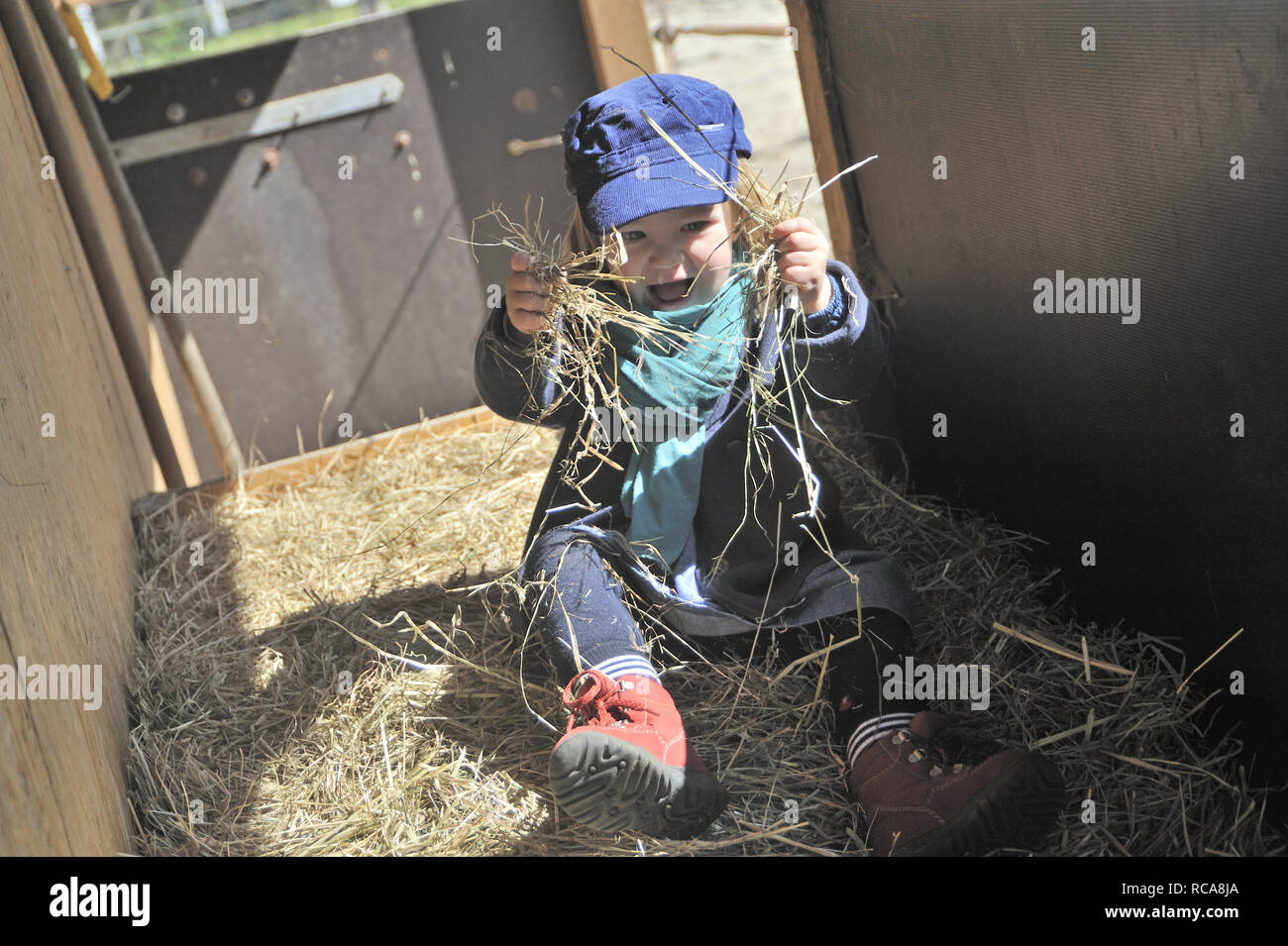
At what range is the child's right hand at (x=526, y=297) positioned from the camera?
1897 mm

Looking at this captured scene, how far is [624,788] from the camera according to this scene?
157 cm

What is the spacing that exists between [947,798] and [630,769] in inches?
16.9

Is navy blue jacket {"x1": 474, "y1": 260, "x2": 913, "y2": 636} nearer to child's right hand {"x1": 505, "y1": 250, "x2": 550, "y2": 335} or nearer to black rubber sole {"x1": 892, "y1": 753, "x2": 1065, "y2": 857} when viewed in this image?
child's right hand {"x1": 505, "y1": 250, "x2": 550, "y2": 335}

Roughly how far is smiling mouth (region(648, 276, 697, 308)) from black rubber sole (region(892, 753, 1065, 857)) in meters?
0.90

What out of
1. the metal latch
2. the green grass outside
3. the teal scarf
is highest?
the green grass outside

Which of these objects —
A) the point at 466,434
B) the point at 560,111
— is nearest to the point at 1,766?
the point at 466,434

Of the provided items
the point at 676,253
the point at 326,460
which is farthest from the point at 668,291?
the point at 326,460

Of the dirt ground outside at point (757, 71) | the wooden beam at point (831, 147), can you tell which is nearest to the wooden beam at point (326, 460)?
the wooden beam at point (831, 147)

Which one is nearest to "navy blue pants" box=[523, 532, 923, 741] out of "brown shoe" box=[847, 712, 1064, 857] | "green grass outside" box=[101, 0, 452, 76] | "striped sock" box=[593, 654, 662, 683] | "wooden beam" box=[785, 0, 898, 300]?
"striped sock" box=[593, 654, 662, 683]

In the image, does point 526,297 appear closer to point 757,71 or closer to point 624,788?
point 624,788

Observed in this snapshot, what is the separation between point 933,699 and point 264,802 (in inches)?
42.2

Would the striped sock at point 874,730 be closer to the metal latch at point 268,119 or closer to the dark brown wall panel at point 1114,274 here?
the dark brown wall panel at point 1114,274

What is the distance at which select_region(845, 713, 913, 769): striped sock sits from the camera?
1.73m
